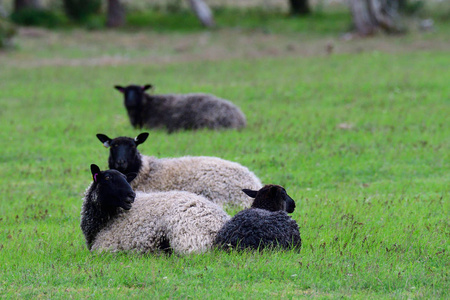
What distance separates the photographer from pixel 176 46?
1515 inches

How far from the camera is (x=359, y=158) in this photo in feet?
46.6

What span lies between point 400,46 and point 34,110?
21036mm

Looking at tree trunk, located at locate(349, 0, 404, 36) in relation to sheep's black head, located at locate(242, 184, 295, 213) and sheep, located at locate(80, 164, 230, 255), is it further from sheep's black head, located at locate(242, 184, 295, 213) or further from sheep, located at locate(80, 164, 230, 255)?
sheep, located at locate(80, 164, 230, 255)

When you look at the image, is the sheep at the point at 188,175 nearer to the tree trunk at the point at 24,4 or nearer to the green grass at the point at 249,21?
the green grass at the point at 249,21

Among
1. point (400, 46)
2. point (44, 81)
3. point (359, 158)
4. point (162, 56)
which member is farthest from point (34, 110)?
point (400, 46)

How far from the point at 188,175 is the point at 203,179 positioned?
0.95 ft

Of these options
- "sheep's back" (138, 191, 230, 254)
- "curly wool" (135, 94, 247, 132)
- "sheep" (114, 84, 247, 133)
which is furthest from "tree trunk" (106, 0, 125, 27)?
"sheep's back" (138, 191, 230, 254)

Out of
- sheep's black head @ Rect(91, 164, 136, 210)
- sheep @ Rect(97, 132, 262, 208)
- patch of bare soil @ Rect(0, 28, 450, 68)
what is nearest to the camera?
sheep's black head @ Rect(91, 164, 136, 210)

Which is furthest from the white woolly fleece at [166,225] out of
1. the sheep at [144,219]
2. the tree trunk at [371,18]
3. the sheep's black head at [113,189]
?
the tree trunk at [371,18]

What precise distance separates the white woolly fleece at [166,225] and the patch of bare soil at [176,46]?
24.1m

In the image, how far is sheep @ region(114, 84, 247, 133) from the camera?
17203 mm


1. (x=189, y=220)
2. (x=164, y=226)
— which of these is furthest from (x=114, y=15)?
(x=189, y=220)

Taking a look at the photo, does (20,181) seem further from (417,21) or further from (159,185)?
(417,21)

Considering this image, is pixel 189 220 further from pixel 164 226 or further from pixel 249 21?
pixel 249 21
